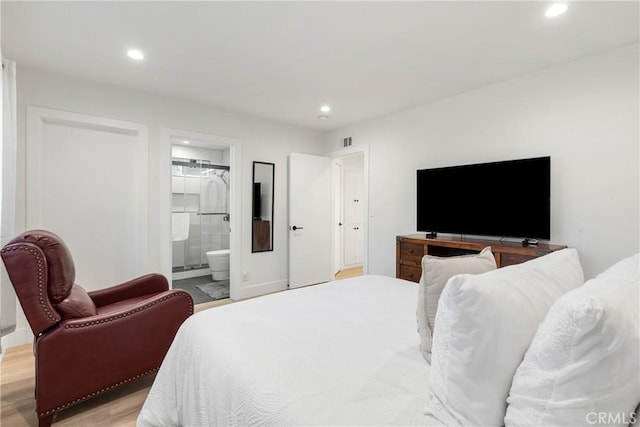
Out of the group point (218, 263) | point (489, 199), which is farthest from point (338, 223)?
point (489, 199)

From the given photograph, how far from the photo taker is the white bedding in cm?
89

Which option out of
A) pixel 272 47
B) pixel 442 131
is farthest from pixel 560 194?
pixel 272 47

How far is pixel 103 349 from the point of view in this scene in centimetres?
178

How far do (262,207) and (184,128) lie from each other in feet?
→ 4.67

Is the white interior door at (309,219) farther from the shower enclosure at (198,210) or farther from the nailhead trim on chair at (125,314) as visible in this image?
the nailhead trim on chair at (125,314)

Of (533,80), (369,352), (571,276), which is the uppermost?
(533,80)

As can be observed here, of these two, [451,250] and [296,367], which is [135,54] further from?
[451,250]

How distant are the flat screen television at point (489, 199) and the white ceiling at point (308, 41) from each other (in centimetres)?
90

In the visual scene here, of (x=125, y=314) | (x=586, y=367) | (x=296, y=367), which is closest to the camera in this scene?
(x=586, y=367)

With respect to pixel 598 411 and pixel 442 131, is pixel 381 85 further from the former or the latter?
pixel 598 411

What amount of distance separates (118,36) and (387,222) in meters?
3.35

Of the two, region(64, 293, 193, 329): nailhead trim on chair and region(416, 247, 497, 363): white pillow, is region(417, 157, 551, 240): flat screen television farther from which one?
region(64, 293, 193, 329): nailhead trim on chair

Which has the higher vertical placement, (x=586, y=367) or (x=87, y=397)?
(x=586, y=367)

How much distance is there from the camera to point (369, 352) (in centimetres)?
119
